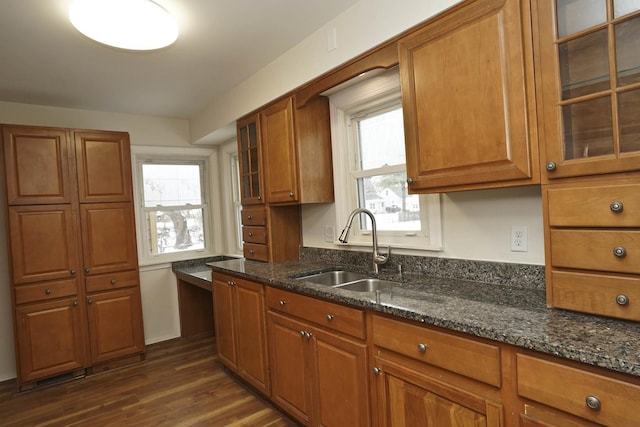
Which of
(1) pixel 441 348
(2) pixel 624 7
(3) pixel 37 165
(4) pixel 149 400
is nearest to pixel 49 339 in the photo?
(4) pixel 149 400

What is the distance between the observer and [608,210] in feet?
3.73

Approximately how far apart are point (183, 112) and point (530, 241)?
11.6ft

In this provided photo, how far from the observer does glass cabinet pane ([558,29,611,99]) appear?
1153 mm

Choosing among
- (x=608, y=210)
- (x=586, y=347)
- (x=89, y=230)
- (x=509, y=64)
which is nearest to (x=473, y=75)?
(x=509, y=64)

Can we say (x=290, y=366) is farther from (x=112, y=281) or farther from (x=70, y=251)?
(x=70, y=251)

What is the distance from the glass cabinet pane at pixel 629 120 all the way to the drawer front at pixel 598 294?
0.40 meters

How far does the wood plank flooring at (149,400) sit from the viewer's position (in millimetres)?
2426

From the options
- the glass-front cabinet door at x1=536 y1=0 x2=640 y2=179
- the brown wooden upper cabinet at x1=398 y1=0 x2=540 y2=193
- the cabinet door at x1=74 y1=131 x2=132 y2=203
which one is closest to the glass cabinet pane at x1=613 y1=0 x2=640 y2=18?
the glass-front cabinet door at x1=536 y1=0 x2=640 y2=179

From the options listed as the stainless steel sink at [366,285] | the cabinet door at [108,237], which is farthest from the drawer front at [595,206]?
the cabinet door at [108,237]

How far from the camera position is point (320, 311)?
1.87 m

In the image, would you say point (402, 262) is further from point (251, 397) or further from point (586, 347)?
point (251, 397)

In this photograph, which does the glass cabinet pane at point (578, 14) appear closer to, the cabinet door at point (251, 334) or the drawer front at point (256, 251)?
the cabinet door at point (251, 334)

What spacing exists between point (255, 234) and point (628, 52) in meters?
2.61

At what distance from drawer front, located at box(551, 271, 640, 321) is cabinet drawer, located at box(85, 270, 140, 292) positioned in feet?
11.0
